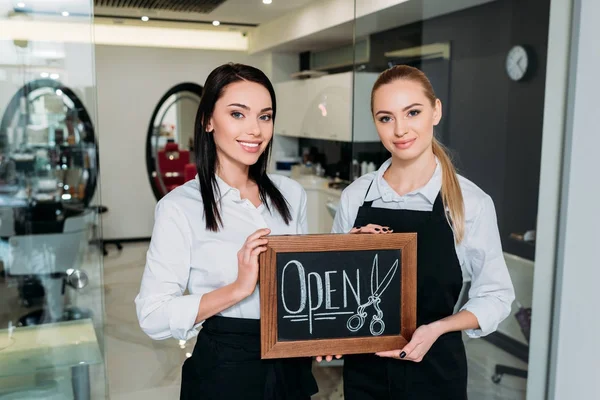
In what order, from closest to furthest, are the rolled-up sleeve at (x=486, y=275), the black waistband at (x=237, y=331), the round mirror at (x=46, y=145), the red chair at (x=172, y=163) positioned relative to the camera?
the black waistband at (x=237, y=331) → the rolled-up sleeve at (x=486, y=275) → the round mirror at (x=46, y=145) → the red chair at (x=172, y=163)

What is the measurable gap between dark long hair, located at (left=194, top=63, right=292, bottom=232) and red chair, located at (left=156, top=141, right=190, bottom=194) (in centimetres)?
323

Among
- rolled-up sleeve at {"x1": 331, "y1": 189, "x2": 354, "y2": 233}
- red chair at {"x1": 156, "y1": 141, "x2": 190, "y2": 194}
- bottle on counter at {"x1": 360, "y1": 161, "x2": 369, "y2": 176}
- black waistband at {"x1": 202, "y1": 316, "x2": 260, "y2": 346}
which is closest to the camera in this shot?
black waistband at {"x1": 202, "y1": 316, "x2": 260, "y2": 346}

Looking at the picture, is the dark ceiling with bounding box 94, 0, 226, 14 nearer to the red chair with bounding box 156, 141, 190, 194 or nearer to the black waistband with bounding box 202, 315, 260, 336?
the red chair with bounding box 156, 141, 190, 194

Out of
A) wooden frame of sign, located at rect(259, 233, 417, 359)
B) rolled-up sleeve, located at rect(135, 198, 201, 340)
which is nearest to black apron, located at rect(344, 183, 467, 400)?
wooden frame of sign, located at rect(259, 233, 417, 359)

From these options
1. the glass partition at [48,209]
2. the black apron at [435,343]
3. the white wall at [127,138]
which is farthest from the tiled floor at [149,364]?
the white wall at [127,138]

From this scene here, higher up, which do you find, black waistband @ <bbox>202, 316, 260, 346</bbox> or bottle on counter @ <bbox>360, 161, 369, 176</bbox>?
bottle on counter @ <bbox>360, 161, 369, 176</bbox>

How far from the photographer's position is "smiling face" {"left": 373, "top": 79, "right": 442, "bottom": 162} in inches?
64.7

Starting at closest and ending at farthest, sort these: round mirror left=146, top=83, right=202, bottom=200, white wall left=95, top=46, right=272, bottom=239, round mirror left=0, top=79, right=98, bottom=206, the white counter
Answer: round mirror left=0, top=79, right=98, bottom=206 → the white counter → round mirror left=146, top=83, right=202, bottom=200 → white wall left=95, top=46, right=272, bottom=239

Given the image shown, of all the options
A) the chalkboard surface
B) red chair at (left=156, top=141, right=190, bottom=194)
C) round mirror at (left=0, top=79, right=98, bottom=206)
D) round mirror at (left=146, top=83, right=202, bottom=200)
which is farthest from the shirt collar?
red chair at (left=156, top=141, right=190, bottom=194)

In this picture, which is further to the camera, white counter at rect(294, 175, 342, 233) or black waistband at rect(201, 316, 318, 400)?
white counter at rect(294, 175, 342, 233)

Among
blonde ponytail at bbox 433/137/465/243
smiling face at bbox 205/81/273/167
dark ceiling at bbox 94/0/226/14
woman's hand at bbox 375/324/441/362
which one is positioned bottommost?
woman's hand at bbox 375/324/441/362

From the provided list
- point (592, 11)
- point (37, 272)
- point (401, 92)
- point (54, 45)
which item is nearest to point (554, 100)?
point (592, 11)

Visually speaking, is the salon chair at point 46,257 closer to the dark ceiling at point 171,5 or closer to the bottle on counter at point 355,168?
the dark ceiling at point 171,5

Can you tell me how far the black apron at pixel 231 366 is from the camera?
155 centimetres
